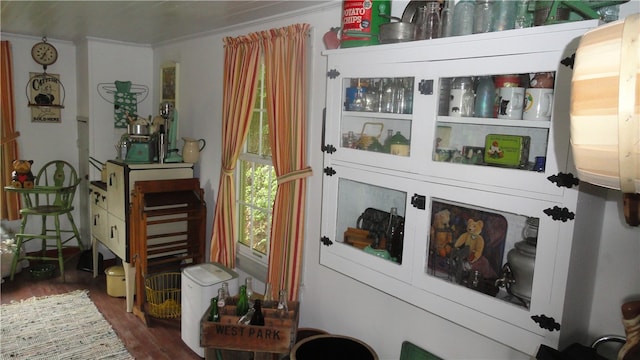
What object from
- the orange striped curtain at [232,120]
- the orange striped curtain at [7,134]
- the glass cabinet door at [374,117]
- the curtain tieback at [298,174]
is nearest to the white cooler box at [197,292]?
the orange striped curtain at [232,120]

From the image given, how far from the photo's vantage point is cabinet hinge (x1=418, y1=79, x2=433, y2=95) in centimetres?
170

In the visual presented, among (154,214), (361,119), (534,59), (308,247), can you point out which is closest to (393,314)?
(308,247)

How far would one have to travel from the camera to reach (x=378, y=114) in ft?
6.52

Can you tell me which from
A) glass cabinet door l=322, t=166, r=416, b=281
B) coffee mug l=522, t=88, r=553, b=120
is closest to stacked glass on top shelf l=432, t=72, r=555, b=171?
coffee mug l=522, t=88, r=553, b=120

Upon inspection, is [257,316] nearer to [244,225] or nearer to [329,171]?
[329,171]

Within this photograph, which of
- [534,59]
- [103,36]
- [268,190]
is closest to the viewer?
[534,59]

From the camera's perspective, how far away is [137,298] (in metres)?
3.41

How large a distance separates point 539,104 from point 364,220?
1.04 meters

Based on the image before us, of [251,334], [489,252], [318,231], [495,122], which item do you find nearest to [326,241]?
[318,231]

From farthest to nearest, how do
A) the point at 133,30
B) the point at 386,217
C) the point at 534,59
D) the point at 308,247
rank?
1. the point at 133,30
2. the point at 308,247
3. the point at 386,217
4. the point at 534,59

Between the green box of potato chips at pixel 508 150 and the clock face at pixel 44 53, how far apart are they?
4347mm

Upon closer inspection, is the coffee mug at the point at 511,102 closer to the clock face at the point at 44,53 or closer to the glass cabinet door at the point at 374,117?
the glass cabinet door at the point at 374,117

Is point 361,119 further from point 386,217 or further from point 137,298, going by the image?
point 137,298

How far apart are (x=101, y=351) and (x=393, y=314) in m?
1.97
